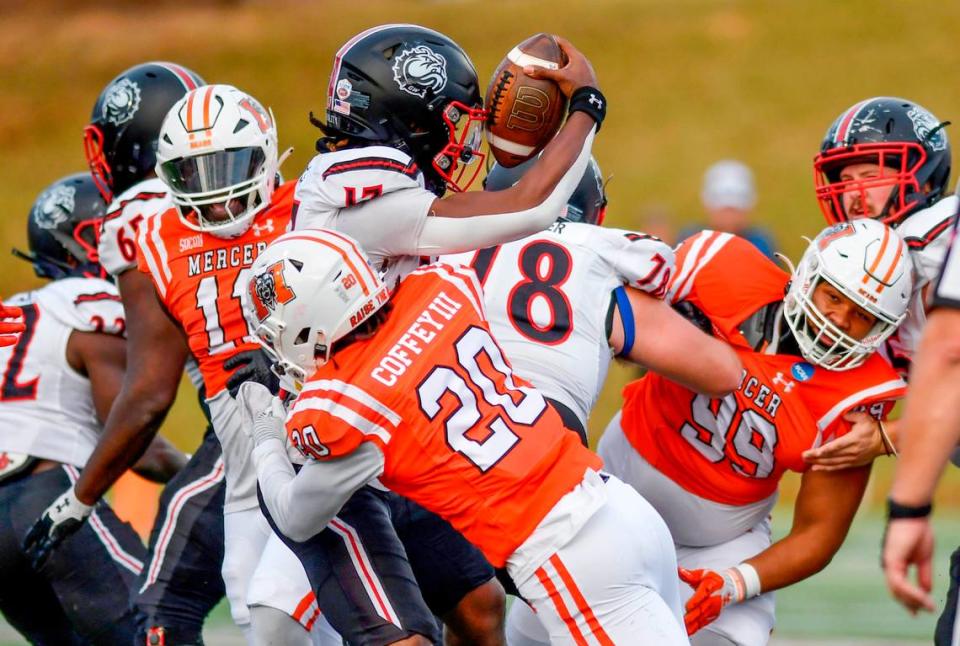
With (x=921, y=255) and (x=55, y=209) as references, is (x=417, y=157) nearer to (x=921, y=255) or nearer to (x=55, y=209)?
(x=921, y=255)

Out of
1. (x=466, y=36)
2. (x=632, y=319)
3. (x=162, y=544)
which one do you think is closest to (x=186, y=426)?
(x=162, y=544)

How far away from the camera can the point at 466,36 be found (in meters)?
25.1

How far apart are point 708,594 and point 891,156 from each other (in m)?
1.60

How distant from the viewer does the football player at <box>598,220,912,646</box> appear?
163 inches

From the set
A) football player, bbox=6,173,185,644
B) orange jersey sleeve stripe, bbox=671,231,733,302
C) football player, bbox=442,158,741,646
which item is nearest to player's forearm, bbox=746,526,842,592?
football player, bbox=442,158,741,646

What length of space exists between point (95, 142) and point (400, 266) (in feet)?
6.00

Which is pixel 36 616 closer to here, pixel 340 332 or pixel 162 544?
pixel 162 544

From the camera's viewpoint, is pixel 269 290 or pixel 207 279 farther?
pixel 207 279

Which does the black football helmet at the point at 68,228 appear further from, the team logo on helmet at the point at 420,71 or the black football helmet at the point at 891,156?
the black football helmet at the point at 891,156

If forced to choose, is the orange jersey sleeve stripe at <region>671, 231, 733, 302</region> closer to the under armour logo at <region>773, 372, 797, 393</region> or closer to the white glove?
the under armour logo at <region>773, 372, 797, 393</region>

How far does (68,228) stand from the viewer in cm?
568

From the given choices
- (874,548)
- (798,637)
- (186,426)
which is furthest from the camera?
(186,426)

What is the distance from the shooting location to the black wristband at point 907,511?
2.78m

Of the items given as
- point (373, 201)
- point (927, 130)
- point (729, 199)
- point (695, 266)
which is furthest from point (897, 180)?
point (729, 199)
